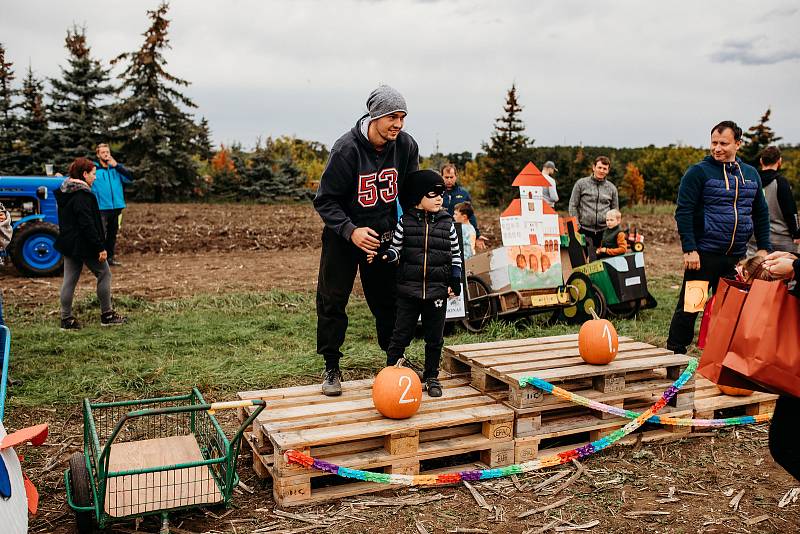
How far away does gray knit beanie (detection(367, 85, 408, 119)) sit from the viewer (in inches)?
168

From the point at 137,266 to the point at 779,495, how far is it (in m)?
10.7

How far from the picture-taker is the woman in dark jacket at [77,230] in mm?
7301

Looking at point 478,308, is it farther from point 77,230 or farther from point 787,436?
point 787,436

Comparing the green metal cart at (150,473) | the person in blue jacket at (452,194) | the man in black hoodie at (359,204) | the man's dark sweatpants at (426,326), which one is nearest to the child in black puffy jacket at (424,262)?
the man's dark sweatpants at (426,326)

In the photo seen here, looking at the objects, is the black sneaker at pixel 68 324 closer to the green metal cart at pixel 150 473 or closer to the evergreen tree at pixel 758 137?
the green metal cart at pixel 150 473

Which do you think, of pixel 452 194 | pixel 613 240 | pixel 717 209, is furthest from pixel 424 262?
pixel 613 240

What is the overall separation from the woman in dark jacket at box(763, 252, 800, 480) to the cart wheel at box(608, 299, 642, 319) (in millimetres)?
5208

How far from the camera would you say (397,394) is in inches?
159

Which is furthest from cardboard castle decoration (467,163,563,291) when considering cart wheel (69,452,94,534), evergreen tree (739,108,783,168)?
evergreen tree (739,108,783,168)

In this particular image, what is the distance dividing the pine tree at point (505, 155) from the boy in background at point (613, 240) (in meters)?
21.3

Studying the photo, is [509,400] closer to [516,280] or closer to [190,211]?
[516,280]

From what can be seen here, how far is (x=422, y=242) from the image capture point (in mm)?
4555

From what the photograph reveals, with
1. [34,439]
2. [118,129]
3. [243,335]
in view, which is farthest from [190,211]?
[34,439]

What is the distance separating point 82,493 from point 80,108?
26.6 m
